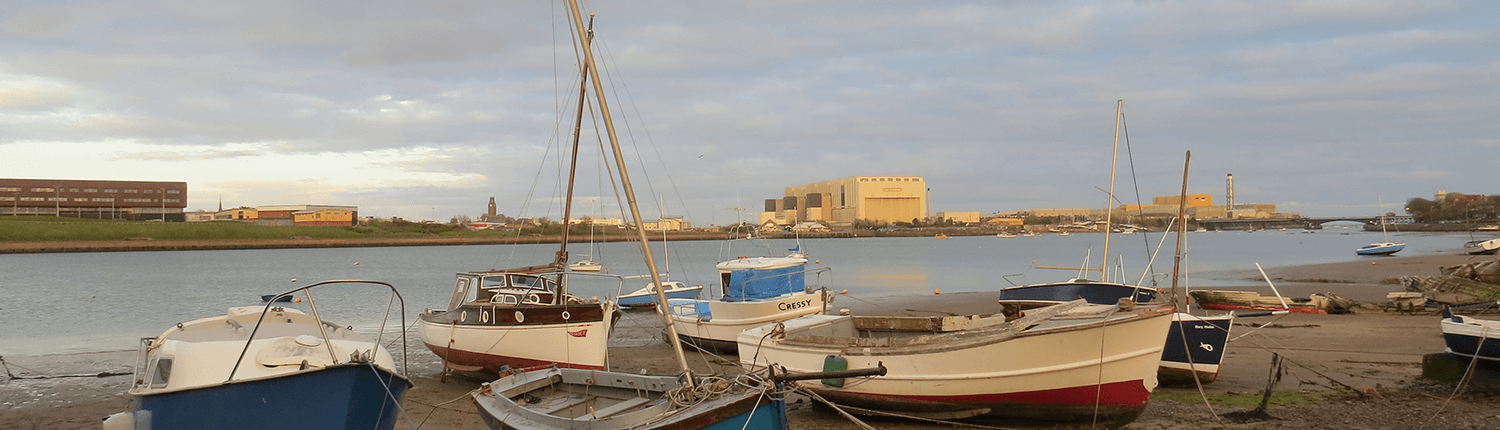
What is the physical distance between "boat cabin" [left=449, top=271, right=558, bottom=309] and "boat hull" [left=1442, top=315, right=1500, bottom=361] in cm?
1457

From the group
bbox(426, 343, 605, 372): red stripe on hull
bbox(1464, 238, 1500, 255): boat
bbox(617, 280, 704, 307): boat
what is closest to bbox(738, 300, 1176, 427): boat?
bbox(426, 343, 605, 372): red stripe on hull

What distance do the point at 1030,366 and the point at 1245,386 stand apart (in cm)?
605

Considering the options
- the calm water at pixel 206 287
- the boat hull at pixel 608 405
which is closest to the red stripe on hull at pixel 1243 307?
the calm water at pixel 206 287

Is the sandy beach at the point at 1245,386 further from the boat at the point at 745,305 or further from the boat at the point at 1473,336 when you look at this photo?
the boat at the point at 745,305

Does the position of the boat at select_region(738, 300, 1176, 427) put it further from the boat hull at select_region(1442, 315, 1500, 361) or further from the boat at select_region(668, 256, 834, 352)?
the boat at select_region(668, 256, 834, 352)

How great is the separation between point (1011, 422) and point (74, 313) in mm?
37542

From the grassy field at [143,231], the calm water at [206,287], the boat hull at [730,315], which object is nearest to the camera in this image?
the boat hull at [730,315]

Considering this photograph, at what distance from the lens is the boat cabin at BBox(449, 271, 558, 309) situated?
652 inches

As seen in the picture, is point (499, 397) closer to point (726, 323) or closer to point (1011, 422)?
point (1011, 422)

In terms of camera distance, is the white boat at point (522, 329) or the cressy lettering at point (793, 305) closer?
the white boat at point (522, 329)

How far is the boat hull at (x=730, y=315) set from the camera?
2025 centimetres

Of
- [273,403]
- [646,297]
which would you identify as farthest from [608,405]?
[646,297]

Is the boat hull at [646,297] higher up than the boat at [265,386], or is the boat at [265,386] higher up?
the boat at [265,386]

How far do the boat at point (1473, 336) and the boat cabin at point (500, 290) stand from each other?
47.8 feet
